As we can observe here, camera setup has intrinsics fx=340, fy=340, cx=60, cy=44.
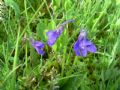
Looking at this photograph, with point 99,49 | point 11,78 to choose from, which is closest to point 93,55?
point 99,49

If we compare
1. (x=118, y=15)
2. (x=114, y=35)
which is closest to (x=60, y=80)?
(x=114, y=35)

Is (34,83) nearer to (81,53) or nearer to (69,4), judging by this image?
(81,53)

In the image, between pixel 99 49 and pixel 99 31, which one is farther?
pixel 99 31

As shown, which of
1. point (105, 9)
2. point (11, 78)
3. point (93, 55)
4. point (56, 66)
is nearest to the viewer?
point (11, 78)

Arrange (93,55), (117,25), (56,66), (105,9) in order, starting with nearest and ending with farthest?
(56,66) < (93,55) < (117,25) < (105,9)

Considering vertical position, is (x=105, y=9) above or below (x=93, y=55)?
above

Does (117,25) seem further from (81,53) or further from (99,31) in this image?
(81,53)

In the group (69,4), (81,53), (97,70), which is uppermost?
(69,4)
